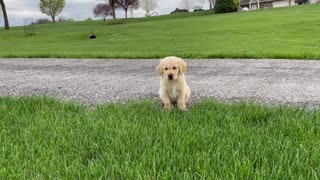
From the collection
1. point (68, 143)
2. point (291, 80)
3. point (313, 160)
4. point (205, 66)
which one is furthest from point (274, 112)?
point (205, 66)

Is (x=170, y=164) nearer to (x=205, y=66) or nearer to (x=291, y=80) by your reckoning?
(x=291, y=80)

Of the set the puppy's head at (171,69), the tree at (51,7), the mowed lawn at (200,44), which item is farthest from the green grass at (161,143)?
the tree at (51,7)

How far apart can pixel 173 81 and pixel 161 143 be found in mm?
1654

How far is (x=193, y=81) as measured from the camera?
6.81 m

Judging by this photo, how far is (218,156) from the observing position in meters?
2.57

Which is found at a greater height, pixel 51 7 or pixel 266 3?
pixel 51 7

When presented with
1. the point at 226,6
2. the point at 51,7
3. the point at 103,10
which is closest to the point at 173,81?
the point at 226,6

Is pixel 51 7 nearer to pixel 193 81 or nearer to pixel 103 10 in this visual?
pixel 103 10

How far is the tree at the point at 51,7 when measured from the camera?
71.8m

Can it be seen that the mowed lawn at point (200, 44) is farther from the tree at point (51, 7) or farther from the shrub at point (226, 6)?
the tree at point (51, 7)

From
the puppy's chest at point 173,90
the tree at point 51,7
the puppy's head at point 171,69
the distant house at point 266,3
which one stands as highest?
the tree at point 51,7

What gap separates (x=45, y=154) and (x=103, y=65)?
7375 millimetres

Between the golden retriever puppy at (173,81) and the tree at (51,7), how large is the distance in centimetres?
7243

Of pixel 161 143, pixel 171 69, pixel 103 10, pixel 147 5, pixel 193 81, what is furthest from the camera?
pixel 147 5
